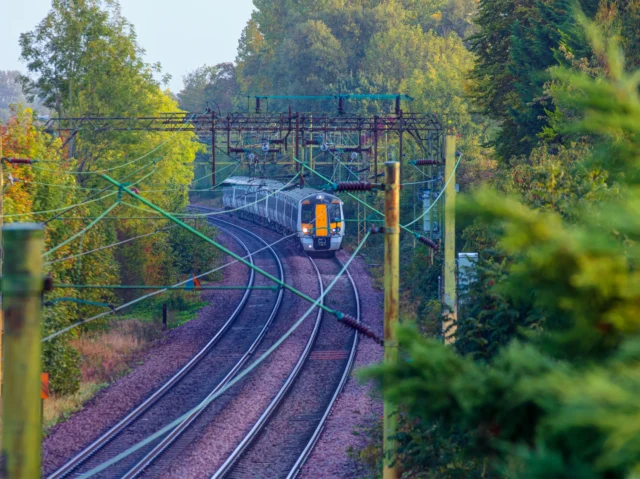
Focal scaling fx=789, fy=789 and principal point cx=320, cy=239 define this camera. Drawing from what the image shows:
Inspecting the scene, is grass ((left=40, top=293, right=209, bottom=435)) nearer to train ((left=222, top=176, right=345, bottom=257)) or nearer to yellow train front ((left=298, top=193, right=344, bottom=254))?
train ((left=222, top=176, right=345, bottom=257))

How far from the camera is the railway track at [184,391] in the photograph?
1368 centimetres

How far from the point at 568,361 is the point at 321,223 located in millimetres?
29149

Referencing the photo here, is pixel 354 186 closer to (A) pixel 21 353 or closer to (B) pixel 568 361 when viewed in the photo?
(B) pixel 568 361

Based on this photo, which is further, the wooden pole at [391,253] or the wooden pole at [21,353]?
the wooden pole at [391,253]

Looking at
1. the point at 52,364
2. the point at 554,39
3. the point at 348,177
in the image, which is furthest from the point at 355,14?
the point at 52,364

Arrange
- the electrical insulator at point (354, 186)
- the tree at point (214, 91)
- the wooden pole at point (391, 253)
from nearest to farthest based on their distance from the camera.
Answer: the wooden pole at point (391, 253) → the electrical insulator at point (354, 186) → the tree at point (214, 91)

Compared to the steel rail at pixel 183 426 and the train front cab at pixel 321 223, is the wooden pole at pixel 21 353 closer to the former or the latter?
the steel rail at pixel 183 426

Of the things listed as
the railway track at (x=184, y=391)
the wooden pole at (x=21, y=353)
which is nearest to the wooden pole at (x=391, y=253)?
the wooden pole at (x=21, y=353)

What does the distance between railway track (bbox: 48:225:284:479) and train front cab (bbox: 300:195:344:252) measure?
4.96 meters

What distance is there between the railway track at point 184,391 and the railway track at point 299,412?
1.46 metres

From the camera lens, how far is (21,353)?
3789mm

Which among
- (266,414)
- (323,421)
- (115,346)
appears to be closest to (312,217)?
(115,346)

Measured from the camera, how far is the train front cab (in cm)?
3216

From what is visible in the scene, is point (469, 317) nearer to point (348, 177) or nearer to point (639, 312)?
point (639, 312)
